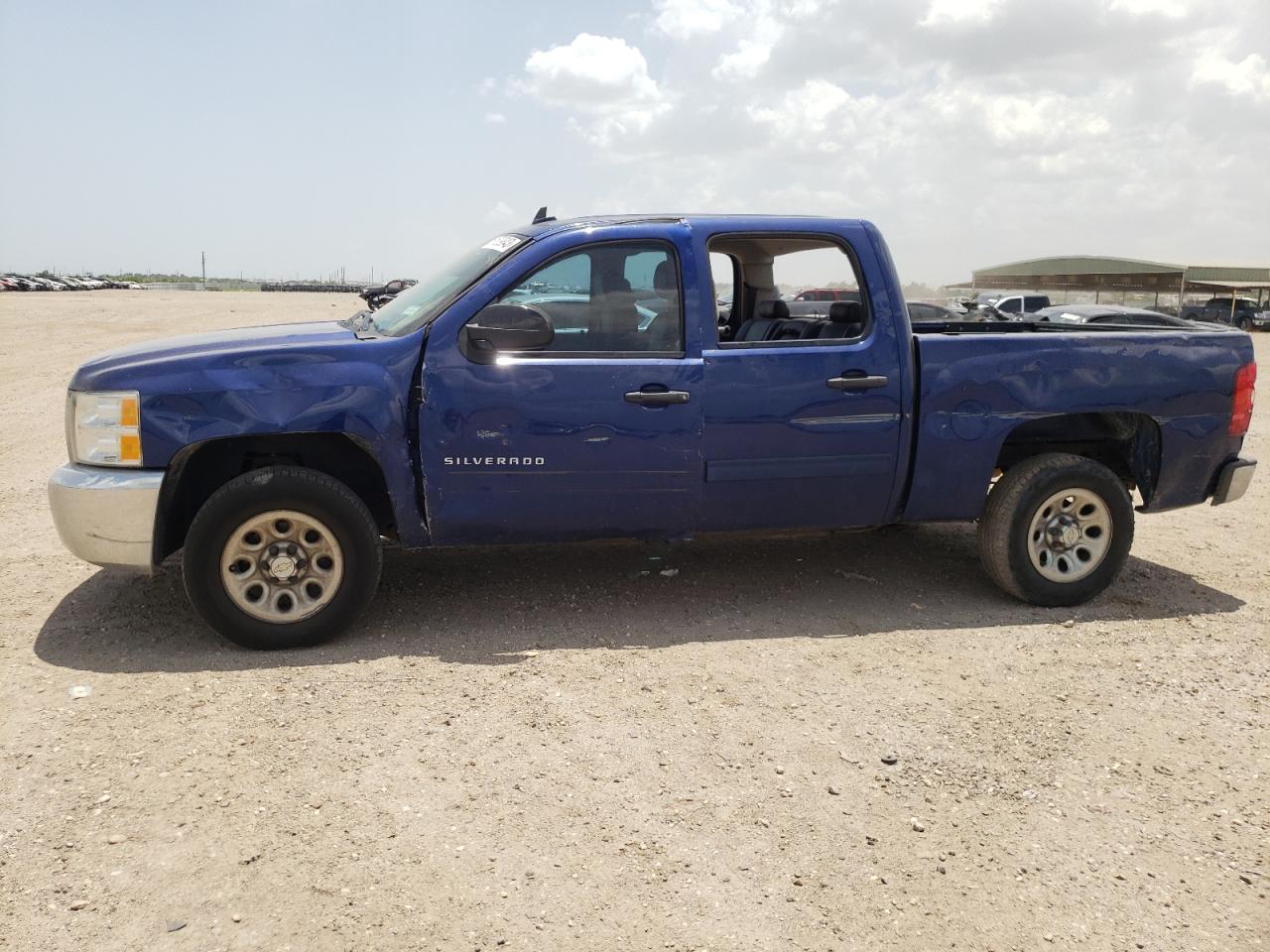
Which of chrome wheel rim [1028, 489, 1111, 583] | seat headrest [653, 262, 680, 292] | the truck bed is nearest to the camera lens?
seat headrest [653, 262, 680, 292]

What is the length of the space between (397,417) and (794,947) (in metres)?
2.82

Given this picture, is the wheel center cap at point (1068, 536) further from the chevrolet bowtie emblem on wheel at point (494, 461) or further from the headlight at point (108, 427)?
the headlight at point (108, 427)

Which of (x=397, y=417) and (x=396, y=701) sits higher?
(x=397, y=417)

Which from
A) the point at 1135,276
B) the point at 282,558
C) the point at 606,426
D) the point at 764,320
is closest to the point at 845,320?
the point at 764,320

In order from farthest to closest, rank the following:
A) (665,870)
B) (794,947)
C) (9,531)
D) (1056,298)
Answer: (1056,298) → (9,531) → (665,870) → (794,947)

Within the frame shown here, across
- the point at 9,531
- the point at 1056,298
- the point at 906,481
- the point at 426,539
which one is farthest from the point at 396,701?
the point at 1056,298

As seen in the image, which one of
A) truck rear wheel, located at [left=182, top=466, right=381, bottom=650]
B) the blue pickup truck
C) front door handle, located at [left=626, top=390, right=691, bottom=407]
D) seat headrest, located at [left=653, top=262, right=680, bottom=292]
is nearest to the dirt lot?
truck rear wheel, located at [left=182, top=466, right=381, bottom=650]

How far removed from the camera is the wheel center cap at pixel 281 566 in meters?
4.57

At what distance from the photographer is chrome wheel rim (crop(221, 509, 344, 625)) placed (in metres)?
4.54

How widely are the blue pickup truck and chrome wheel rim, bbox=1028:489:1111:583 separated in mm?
15

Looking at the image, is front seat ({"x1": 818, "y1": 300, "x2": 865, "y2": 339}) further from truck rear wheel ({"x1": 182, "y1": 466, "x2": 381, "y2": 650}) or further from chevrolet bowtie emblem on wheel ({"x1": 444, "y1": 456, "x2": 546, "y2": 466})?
truck rear wheel ({"x1": 182, "y1": 466, "x2": 381, "y2": 650})

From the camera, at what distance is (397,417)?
4.58 metres

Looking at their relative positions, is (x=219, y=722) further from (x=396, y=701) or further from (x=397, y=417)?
(x=397, y=417)

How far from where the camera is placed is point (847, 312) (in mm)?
5195
